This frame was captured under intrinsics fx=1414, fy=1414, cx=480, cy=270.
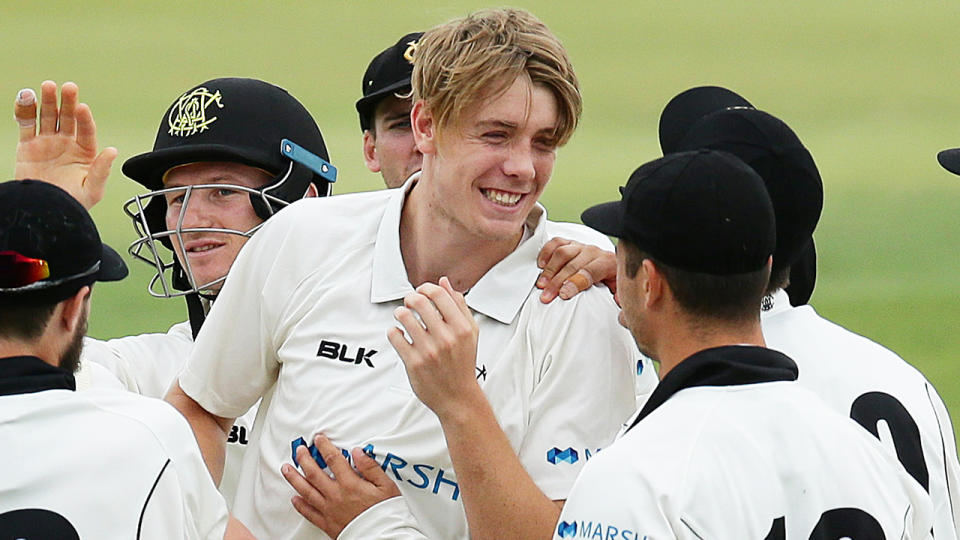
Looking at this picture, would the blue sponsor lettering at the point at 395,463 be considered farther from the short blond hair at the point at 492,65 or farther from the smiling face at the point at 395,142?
the smiling face at the point at 395,142

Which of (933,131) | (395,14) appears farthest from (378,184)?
(933,131)

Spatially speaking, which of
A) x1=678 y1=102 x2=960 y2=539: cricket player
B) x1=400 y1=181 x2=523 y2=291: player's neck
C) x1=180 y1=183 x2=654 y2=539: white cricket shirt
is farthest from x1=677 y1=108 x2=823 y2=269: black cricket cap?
x1=400 y1=181 x2=523 y2=291: player's neck

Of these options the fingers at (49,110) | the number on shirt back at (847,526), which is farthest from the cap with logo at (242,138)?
the number on shirt back at (847,526)

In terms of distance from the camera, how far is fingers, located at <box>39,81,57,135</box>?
9.88 feet

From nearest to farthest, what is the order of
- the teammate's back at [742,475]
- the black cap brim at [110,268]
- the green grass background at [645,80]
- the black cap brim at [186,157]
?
the teammate's back at [742,475] → the black cap brim at [110,268] → the black cap brim at [186,157] → the green grass background at [645,80]

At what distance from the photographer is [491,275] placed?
2.58 meters

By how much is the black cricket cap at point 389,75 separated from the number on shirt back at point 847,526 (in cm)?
184

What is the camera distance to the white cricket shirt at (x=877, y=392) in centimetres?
238

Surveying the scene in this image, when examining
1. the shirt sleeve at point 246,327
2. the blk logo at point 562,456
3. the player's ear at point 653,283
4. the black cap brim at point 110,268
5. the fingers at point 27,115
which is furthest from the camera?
the fingers at point 27,115

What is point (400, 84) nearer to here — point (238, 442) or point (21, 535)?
point (238, 442)

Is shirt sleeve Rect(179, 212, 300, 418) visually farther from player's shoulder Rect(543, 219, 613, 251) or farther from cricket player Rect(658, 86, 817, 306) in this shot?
cricket player Rect(658, 86, 817, 306)

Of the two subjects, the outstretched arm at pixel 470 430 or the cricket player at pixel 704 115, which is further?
the cricket player at pixel 704 115

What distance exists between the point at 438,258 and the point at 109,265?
633 mm

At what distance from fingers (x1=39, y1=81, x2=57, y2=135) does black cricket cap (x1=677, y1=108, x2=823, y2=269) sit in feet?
4.59
